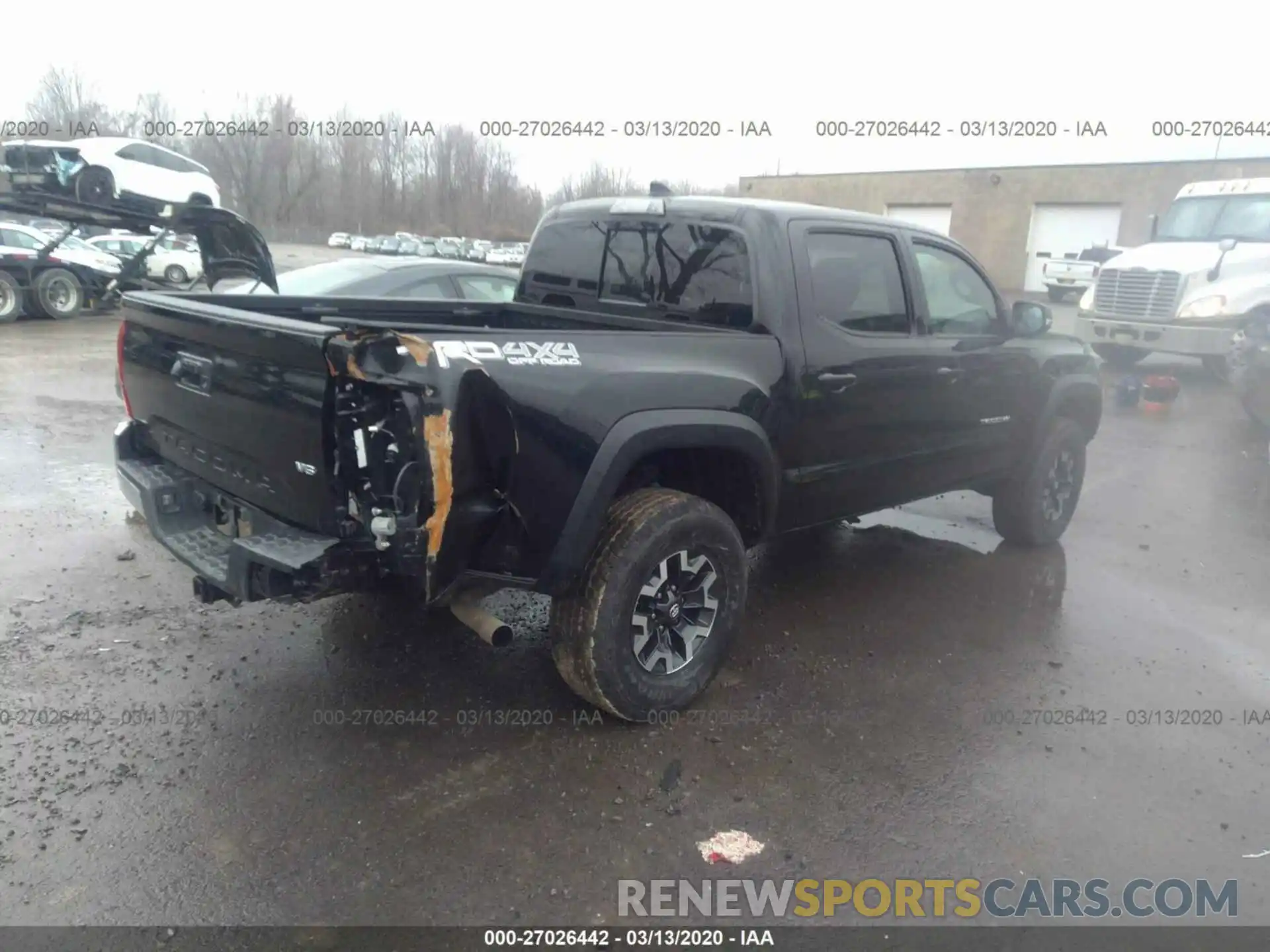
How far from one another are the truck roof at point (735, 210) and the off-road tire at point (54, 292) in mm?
14831

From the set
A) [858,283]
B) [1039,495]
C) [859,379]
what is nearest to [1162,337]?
[1039,495]

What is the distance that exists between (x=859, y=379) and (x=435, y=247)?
1764 inches

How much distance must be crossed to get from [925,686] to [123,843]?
3.12 m

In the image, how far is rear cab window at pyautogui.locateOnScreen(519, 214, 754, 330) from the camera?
401 centimetres

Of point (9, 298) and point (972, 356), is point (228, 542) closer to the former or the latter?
point (972, 356)

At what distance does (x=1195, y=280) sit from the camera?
12172 mm

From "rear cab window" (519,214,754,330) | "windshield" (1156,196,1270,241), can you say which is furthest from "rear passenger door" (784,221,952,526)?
"windshield" (1156,196,1270,241)

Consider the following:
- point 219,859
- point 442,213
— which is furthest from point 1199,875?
point 442,213

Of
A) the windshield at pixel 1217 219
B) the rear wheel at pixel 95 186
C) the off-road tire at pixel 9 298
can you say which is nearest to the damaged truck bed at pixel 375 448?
the windshield at pixel 1217 219

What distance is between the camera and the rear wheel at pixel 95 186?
48.2 ft

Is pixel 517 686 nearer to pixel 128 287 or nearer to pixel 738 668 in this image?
pixel 738 668

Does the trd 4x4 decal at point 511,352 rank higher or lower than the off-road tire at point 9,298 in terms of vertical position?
higher

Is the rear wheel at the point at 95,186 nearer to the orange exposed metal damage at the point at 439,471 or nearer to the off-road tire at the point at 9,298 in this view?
the off-road tire at the point at 9,298

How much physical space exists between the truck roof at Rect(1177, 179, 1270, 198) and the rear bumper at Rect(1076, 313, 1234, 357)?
212 cm
